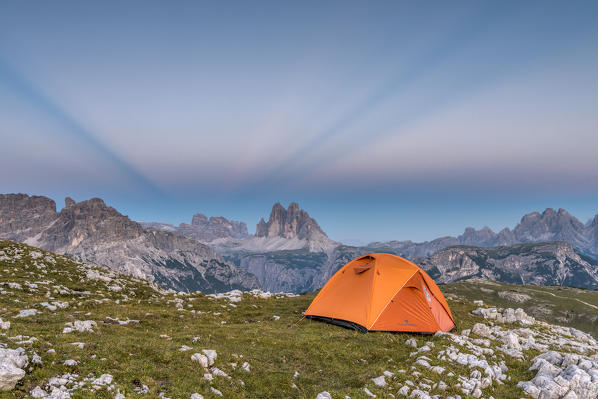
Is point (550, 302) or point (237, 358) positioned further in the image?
point (550, 302)

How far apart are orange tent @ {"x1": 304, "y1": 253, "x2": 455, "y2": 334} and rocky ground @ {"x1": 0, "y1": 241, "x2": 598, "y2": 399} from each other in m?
1.37

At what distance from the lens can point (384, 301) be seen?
82.9 feet

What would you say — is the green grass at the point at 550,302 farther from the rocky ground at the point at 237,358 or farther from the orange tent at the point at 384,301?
the rocky ground at the point at 237,358

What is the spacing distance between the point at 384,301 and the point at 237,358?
14365mm

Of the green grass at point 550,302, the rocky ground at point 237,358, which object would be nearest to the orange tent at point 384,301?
the rocky ground at point 237,358

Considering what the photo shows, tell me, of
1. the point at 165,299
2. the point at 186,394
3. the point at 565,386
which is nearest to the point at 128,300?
the point at 165,299

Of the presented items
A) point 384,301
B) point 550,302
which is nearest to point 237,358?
point 384,301

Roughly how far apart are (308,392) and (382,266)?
54.0 feet

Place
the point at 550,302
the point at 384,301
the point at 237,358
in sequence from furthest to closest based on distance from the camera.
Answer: the point at 550,302
the point at 384,301
the point at 237,358

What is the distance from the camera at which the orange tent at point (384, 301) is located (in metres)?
24.5

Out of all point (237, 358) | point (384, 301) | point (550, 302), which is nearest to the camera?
point (237, 358)

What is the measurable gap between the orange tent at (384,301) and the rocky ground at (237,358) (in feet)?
4.49

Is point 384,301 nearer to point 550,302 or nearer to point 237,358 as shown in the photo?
point 237,358

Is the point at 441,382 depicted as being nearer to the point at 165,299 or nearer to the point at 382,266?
the point at 382,266
